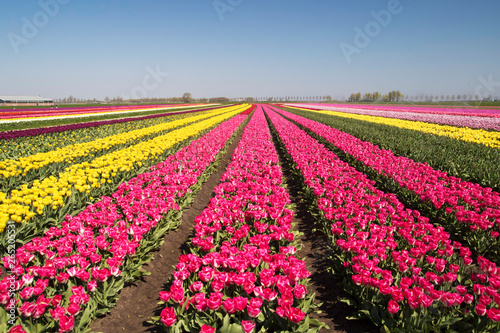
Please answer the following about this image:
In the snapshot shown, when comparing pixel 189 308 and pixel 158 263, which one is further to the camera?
pixel 158 263

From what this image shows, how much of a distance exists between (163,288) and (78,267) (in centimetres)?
135

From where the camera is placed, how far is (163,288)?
4.16 metres

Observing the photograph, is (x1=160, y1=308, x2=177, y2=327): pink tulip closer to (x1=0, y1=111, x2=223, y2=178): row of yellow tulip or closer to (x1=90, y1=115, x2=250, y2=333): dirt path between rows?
(x1=90, y1=115, x2=250, y2=333): dirt path between rows

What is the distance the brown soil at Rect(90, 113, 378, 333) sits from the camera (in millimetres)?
3398

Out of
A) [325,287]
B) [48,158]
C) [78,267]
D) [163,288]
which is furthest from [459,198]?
[48,158]

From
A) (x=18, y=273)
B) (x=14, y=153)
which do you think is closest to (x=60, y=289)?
(x=18, y=273)

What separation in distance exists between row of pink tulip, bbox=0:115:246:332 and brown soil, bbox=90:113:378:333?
20cm

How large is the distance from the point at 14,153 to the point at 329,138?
46.4ft

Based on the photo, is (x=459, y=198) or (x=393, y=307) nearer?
(x=393, y=307)

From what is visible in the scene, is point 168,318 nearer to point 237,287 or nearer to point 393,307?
point 237,287

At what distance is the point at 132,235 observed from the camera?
164 inches

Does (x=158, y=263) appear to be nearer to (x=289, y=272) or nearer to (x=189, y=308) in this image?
(x=189, y=308)

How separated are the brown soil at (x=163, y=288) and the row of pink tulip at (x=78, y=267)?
20 centimetres

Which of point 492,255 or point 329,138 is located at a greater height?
point 329,138
